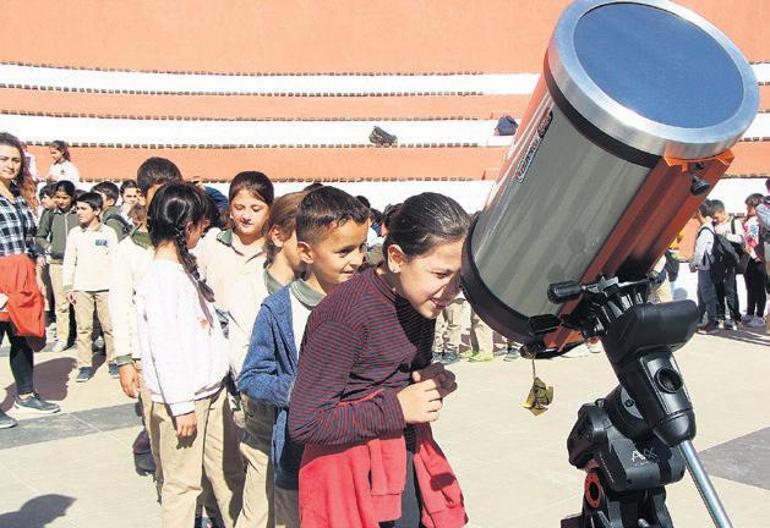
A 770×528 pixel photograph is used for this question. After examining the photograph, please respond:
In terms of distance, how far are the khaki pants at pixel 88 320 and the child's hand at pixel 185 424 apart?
14.2 feet

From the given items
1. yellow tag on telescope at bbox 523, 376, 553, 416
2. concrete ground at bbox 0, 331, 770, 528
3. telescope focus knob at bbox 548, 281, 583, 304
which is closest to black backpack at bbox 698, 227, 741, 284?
concrete ground at bbox 0, 331, 770, 528

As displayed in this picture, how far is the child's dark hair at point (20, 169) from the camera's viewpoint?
18.6 ft

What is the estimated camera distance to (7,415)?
618 centimetres

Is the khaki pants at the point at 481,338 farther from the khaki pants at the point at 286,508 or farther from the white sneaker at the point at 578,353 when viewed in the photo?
the khaki pants at the point at 286,508

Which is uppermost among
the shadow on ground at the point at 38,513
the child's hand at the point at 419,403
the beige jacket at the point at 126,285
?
the child's hand at the point at 419,403

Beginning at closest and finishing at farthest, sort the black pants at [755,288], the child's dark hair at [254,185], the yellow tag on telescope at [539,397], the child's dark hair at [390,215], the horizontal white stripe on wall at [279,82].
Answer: the yellow tag on telescope at [539,397] → the child's dark hair at [390,215] → the child's dark hair at [254,185] → the black pants at [755,288] → the horizontal white stripe on wall at [279,82]

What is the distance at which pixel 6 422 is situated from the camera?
5.97m

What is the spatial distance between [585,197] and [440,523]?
3.62 ft

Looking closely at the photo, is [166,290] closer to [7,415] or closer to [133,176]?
[7,415]

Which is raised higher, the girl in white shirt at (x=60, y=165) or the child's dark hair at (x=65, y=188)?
the child's dark hair at (x=65, y=188)

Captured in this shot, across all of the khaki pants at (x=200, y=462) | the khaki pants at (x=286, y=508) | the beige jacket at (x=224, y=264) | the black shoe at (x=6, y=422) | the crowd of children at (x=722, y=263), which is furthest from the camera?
the crowd of children at (x=722, y=263)

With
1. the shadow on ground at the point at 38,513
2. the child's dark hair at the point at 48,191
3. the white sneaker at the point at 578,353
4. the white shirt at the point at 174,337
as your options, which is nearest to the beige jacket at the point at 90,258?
the child's dark hair at the point at 48,191

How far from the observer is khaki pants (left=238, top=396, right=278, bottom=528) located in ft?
11.0

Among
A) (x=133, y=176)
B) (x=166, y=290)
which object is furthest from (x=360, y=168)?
(x=166, y=290)
